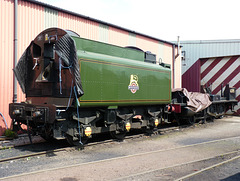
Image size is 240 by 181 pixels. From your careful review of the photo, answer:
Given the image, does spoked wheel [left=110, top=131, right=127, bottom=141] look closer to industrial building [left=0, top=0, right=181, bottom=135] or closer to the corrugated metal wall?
industrial building [left=0, top=0, right=181, bottom=135]

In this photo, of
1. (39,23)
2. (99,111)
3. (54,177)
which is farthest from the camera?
(39,23)

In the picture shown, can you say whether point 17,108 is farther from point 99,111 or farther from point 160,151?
point 160,151

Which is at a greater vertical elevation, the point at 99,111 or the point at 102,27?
the point at 102,27

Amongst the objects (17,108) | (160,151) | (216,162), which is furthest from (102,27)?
(216,162)

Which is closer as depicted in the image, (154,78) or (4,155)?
(4,155)

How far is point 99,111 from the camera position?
7863 millimetres

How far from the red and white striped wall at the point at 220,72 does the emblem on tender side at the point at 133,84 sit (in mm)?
11007

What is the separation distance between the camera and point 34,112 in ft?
21.7

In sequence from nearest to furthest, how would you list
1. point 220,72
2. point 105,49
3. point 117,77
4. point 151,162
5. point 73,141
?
1. point 151,162
2. point 73,141
3. point 117,77
4. point 105,49
5. point 220,72

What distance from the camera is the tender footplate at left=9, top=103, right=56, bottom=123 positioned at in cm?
645

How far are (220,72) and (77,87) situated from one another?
15.2 m

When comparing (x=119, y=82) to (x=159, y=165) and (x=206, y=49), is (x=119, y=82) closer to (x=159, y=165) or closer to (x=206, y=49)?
(x=159, y=165)

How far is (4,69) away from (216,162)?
788 cm

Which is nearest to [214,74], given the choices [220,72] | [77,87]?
[220,72]
